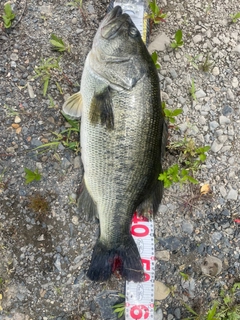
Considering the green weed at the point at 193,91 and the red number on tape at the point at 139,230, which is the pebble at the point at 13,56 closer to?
the green weed at the point at 193,91

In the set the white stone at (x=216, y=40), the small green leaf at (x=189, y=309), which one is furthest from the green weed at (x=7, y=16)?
the small green leaf at (x=189, y=309)

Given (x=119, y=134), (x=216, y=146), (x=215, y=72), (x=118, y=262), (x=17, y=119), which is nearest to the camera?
(x=119, y=134)

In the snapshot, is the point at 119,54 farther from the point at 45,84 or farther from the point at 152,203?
the point at 152,203

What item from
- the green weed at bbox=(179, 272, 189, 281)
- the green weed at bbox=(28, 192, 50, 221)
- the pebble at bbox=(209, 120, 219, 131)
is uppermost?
the pebble at bbox=(209, 120, 219, 131)

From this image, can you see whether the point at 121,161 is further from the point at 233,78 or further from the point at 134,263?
the point at 233,78

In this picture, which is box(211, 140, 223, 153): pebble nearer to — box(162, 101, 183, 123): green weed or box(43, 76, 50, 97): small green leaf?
box(162, 101, 183, 123): green weed

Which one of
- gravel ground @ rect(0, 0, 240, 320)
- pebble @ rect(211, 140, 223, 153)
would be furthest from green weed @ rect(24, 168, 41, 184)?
pebble @ rect(211, 140, 223, 153)

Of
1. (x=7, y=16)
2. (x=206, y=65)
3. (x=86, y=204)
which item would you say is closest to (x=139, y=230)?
(x=86, y=204)
